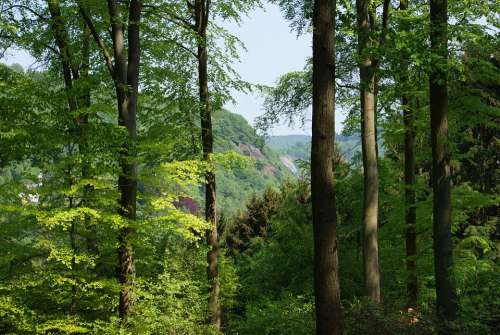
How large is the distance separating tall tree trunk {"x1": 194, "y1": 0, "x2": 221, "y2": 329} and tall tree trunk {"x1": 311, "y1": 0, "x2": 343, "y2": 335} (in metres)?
7.29

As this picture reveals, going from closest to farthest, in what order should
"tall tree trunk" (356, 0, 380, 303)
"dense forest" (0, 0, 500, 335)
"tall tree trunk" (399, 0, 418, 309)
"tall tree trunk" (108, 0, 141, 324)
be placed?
"dense forest" (0, 0, 500, 335)
"tall tree trunk" (108, 0, 141, 324)
"tall tree trunk" (356, 0, 380, 303)
"tall tree trunk" (399, 0, 418, 309)

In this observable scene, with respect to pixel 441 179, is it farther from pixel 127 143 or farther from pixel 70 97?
pixel 70 97

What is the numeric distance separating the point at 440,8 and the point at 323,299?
5.64 metres

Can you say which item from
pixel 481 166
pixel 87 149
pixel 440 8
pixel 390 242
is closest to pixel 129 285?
pixel 87 149

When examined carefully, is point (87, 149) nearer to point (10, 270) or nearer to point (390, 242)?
point (10, 270)

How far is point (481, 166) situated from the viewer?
21.0m

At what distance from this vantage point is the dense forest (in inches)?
314

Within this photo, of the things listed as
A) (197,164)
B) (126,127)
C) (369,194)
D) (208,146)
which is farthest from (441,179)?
(208,146)

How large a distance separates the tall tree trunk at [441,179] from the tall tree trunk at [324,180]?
7.77ft

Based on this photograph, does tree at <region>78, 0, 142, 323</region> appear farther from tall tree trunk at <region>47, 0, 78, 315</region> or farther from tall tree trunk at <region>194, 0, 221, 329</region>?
tall tree trunk at <region>194, 0, 221, 329</region>

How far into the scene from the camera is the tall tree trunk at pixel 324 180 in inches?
253

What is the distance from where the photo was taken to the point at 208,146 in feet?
46.3

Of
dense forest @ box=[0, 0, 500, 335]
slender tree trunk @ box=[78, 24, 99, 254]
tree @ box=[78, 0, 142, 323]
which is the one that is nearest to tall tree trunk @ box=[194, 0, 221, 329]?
dense forest @ box=[0, 0, 500, 335]

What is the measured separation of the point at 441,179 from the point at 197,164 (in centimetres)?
527
